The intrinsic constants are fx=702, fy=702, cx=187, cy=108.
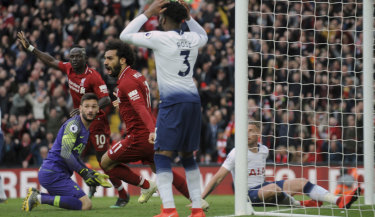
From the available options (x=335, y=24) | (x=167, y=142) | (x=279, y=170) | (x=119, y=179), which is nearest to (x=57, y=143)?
(x=119, y=179)

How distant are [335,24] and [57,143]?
10.4 meters

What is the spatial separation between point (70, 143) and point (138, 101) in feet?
4.52

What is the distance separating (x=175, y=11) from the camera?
6.92 m

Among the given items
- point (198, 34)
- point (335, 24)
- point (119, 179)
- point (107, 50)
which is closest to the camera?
point (198, 34)

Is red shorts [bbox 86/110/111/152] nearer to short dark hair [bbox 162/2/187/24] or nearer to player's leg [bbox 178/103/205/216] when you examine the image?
player's leg [bbox 178/103/205/216]

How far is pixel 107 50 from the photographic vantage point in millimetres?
8891

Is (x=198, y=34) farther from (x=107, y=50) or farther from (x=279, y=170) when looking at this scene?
(x=279, y=170)

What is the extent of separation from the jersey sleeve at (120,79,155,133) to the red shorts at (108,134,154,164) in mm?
750

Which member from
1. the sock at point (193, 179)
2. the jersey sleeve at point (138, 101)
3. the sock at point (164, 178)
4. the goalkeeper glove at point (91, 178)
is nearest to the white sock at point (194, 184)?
the sock at point (193, 179)

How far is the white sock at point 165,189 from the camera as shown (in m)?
6.89

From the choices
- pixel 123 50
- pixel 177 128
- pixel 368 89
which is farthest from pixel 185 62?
pixel 368 89

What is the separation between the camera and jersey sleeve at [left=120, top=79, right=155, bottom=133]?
7457mm

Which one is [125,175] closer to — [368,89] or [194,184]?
[194,184]

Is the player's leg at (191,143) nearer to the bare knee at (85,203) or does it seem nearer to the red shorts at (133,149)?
the red shorts at (133,149)
